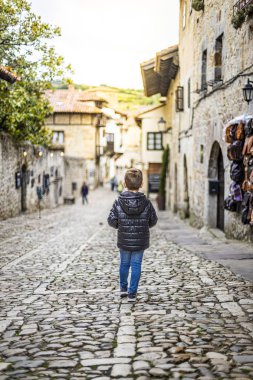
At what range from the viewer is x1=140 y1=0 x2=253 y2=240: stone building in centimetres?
1227

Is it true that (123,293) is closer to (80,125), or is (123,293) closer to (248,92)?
(248,92)

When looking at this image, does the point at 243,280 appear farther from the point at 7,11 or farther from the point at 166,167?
the point at 166,167

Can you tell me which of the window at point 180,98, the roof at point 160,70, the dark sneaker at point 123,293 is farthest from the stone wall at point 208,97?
the dark sneaker at point 123,293

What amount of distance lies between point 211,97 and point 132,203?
9583mm

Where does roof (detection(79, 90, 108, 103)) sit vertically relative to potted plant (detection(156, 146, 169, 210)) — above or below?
above

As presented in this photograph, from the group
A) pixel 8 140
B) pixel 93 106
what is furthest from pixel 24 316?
pixel 93 106

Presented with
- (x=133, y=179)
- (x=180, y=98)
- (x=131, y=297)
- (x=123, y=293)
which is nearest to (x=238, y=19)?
(x=133, y=179)

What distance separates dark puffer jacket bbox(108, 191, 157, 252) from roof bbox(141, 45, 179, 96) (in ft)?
59.8

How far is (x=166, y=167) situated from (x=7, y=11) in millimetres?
16850

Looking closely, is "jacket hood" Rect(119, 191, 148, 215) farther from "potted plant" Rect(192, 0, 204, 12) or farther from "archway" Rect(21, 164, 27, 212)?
"archway" Rect(21, 164, 27, 212)

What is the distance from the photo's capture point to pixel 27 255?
11141mm

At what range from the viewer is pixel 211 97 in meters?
15.3

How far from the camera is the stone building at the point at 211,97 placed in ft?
40.3

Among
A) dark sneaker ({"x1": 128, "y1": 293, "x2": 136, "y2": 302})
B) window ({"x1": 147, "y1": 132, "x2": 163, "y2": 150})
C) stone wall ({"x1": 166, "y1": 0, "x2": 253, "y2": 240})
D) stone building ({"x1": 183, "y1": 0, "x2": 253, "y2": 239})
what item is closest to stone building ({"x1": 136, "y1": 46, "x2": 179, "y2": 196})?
window ({"x1": 147, "y1": 132, "x2": 163, "y2": 150})
